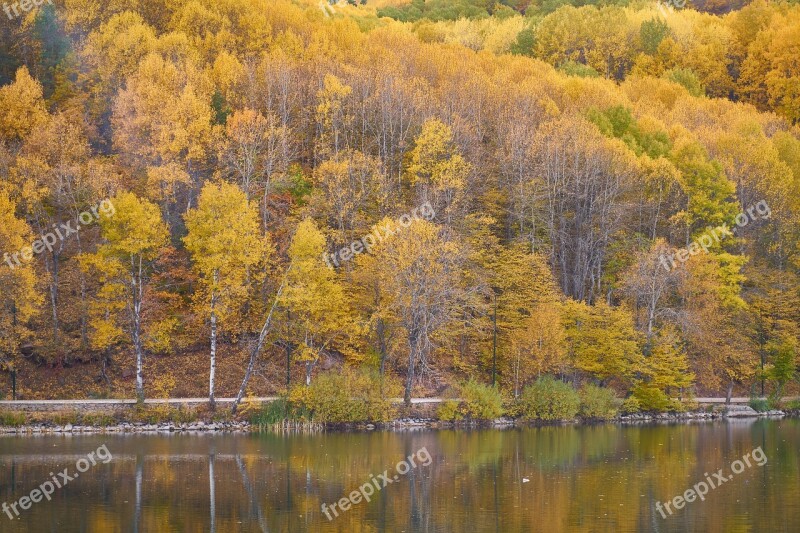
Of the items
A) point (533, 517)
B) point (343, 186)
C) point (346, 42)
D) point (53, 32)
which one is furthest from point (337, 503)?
point (346, 42)

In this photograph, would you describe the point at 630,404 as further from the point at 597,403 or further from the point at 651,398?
the point at 597,403

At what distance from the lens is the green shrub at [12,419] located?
54.0 metres

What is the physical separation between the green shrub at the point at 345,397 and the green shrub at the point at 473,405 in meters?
3.63

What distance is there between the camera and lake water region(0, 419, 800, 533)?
100ft

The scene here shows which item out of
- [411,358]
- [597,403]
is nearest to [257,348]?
[411,358]

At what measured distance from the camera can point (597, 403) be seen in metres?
63.8

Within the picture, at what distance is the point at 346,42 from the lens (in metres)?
102

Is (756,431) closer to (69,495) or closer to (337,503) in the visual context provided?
(337,503)

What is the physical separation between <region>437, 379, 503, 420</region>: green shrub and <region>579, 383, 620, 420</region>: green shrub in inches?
242

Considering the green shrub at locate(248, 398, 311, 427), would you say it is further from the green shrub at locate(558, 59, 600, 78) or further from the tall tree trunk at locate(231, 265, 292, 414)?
the green shrub at locate(558, 59, 600, 78)

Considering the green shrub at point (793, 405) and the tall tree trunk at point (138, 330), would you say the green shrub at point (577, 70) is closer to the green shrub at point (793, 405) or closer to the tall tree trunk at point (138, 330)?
the green shrub at point (793, 405)

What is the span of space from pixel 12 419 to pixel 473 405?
24720 millimetres

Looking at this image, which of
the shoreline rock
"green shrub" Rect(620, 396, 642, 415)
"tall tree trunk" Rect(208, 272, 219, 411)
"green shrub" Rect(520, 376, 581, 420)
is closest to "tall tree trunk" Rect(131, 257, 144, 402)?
the shoreline rock

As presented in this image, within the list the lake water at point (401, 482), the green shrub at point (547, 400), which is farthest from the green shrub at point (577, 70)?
the lake water at point (401, 482)
